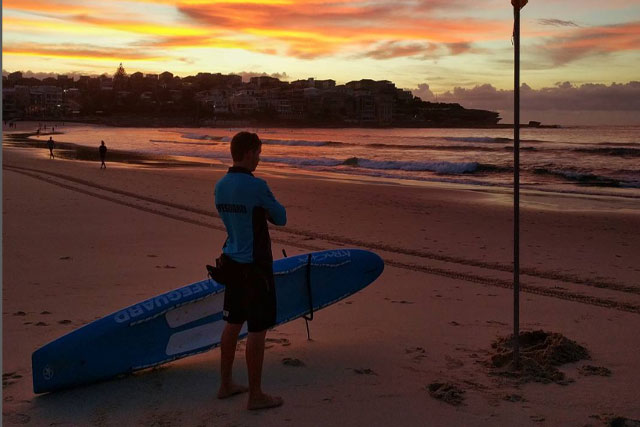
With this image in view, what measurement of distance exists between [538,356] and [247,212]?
251 centimetres

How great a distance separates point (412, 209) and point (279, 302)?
9.83 meters

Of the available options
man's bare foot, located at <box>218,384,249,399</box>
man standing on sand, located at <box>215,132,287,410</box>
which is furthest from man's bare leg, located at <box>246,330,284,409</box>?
man's bare foot, located at <box>218,384,249,399</box>

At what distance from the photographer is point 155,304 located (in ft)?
14.5

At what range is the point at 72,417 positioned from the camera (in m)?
3.62

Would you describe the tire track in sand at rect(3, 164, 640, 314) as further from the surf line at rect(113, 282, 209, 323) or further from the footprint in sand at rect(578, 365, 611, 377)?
the surf line at rect(113, 282, 209, 323)

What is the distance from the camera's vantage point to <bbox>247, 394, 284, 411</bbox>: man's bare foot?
12.1 feet

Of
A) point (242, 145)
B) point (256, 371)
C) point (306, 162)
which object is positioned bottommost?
point (256, 371)

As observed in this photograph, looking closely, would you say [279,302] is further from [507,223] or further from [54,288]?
[507,223]

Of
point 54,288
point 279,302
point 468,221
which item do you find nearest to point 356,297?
point 279,302

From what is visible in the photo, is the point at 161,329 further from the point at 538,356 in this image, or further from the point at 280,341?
the point at 538,356

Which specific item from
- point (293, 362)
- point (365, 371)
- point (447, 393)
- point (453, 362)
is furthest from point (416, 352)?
point (293, 362)

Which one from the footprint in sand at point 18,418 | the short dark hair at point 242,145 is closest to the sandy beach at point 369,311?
the footprint in sand at point 18,418

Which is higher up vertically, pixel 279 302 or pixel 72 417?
pixel 279 302

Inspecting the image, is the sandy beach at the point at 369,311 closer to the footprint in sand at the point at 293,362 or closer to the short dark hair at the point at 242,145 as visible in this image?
the footprint in sand at the point at 293,362
